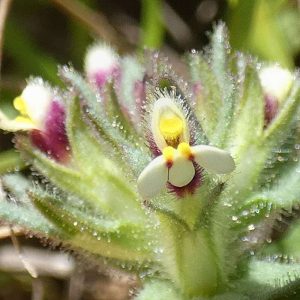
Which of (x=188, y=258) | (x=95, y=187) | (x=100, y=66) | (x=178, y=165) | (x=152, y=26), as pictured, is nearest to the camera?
(x=178, y=165)

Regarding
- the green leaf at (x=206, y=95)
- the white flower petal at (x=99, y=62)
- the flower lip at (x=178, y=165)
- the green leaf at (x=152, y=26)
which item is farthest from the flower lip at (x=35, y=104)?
the green leaf at (x=152, y=26)

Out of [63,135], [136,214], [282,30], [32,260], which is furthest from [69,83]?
[282,30]

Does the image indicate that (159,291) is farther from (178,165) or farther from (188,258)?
(178,165)

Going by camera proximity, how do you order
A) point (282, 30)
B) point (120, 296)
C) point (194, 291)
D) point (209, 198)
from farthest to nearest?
point (282, 30)
point (120, 296)
point (194, 291)
point (209, 198)

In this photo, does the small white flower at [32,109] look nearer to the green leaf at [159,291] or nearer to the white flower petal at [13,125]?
the white flower petal at [13,125]

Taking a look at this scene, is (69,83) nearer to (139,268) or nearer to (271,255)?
(139,268)

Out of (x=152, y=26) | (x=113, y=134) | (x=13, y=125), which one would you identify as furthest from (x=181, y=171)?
(x=152, y=26)
